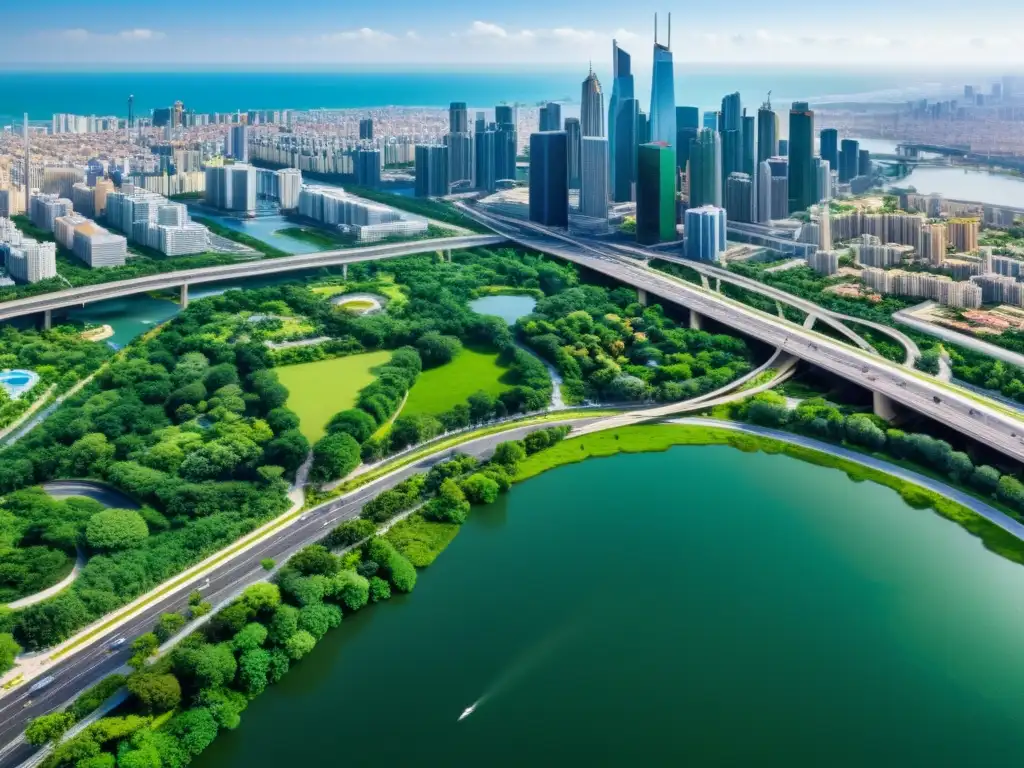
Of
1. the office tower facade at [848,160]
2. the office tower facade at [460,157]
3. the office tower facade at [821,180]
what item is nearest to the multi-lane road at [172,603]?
the office tower facade at [821,180]

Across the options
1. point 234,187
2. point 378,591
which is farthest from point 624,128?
point 378,591

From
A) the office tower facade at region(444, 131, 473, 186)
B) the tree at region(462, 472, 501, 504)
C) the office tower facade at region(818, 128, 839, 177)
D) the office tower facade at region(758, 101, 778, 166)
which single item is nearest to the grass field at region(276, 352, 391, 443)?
the tree at region(462, 472, 501, 504)

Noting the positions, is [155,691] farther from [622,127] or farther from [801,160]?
[622,127]

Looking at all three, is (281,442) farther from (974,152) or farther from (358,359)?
(974,152)

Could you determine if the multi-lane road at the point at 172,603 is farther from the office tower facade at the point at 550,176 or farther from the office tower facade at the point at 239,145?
the office tower facade at the point at 239,145

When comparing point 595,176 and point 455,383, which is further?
point 595,176

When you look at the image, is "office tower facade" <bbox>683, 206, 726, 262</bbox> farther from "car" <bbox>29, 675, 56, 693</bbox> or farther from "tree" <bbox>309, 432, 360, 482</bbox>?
"car" <bbox>29, 675, 56, 693</bbox>
